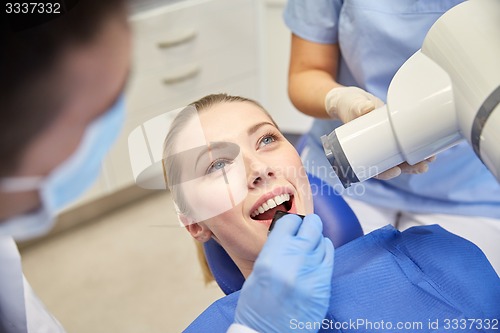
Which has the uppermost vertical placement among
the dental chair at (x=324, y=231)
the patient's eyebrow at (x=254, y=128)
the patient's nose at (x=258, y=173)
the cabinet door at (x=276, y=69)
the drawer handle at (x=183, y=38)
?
the drawer handle at (x=183, y=38)

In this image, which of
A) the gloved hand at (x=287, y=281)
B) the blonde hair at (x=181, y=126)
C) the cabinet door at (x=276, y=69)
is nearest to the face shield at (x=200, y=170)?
Result: the blonde hair at (x=181, y=126)

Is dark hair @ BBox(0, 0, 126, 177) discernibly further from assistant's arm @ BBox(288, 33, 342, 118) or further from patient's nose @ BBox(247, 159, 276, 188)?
assistant's arm @ BBox(288, 33, 342, 118)

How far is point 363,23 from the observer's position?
876mm

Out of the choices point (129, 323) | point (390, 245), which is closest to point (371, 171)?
point (390, 245)

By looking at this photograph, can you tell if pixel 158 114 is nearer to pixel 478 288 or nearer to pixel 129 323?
pixel 129 323

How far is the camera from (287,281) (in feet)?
1.86

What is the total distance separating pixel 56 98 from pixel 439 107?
1.36 feet

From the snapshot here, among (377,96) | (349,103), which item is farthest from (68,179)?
(377,96)

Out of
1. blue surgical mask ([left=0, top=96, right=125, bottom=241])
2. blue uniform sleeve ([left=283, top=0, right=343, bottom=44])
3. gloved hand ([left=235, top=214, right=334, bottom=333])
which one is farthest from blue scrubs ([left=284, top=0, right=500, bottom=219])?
blue surgical mask ([left=0, top=96, right=125, bottom=241])

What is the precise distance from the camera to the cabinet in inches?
20.1

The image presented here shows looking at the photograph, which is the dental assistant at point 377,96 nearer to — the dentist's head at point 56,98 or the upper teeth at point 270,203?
the upper teeth at point 270,203

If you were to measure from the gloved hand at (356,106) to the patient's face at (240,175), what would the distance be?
96 millimetres

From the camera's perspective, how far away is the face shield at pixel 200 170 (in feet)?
2.15

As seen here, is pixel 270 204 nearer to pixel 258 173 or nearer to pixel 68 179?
pixel 258 173
